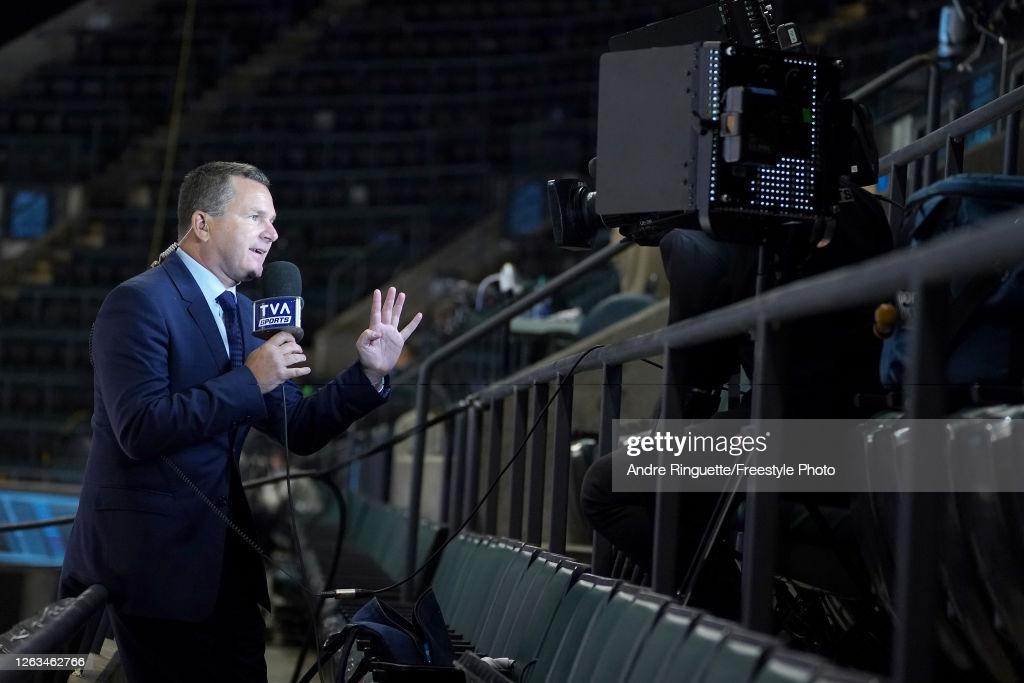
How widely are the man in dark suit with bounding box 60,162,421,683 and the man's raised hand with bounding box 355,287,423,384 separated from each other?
0.14 meters

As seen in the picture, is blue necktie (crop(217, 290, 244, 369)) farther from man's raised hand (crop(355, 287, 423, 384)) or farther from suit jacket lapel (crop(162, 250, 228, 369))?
man's raised hand (crop(355, 287, 423, 384))

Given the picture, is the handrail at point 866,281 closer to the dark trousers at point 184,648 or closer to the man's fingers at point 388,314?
the man's fingers at point 388,314

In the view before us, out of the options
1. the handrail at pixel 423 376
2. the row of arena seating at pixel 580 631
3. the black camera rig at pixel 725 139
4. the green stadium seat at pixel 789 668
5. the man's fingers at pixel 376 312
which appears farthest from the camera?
the handrail at pixel 423 376

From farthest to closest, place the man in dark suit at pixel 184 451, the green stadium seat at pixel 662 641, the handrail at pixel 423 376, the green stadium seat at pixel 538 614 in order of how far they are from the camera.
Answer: the handrail at pixel 423 376 < the man in dark suit at pixel 184 451 < the green stadium seat at pixel 538 614 < the green stadium seat at pixel 662 641

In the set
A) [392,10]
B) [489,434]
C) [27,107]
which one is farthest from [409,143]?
[489,434]

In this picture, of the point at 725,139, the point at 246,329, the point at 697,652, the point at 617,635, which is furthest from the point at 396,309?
the point at 697,652

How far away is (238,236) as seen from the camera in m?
2.44

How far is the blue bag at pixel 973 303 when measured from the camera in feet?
5.03

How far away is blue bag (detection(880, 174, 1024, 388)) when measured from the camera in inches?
60.3

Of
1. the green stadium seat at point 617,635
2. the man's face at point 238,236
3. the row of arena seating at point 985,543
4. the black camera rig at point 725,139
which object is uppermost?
the black camera rig at point 725,139

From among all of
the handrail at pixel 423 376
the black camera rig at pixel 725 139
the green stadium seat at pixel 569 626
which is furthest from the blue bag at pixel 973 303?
the handrail at pixel 423 376

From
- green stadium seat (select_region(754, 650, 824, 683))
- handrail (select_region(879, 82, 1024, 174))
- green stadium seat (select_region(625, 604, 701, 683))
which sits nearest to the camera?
green stadium seat (select_region(754, 650, 824, 683))

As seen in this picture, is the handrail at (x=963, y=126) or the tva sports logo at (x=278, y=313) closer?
the tva sports logo at (x=278, y=313)

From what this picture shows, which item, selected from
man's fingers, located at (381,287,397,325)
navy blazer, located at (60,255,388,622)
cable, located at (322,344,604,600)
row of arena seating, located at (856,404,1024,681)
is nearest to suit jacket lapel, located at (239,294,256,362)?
navy blazer, located at (60,255,388,622)
